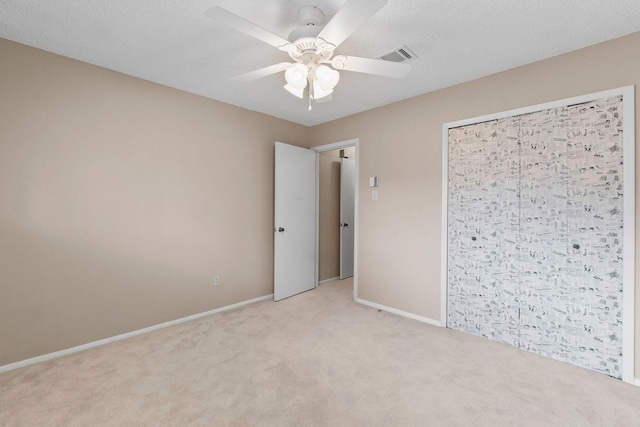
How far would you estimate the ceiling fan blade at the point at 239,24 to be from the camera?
132 centimetres

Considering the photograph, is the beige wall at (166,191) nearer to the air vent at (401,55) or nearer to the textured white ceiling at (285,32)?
the textured white ceiling at (285,32)

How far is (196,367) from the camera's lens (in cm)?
216

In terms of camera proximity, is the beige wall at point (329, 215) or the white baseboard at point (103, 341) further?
the beige wall at point (329, 215)

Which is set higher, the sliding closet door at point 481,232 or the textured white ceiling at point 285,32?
the textured white ceiling at point 285,32

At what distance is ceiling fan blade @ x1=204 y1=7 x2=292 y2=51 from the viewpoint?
1.32 m

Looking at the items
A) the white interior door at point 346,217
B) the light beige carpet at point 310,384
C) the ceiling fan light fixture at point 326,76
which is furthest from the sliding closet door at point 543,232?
the white interior door at point 346,217

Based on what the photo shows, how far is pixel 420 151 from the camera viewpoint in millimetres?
3078

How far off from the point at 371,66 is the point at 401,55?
67 cm

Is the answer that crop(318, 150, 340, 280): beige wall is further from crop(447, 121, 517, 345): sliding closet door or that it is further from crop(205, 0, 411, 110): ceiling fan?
crop(205, 0, 411, 110): ceiling fan

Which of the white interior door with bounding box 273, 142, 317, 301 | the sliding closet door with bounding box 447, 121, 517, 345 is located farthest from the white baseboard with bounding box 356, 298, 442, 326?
the white interior door with bounding box 273, 142, 317, 301

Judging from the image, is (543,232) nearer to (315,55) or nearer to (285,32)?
(315,55)

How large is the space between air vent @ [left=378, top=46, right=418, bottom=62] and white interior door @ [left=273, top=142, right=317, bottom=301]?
6.04ft

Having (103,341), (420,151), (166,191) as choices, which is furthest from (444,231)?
(103,341)

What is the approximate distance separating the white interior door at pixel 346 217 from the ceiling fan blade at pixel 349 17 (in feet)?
10.7
